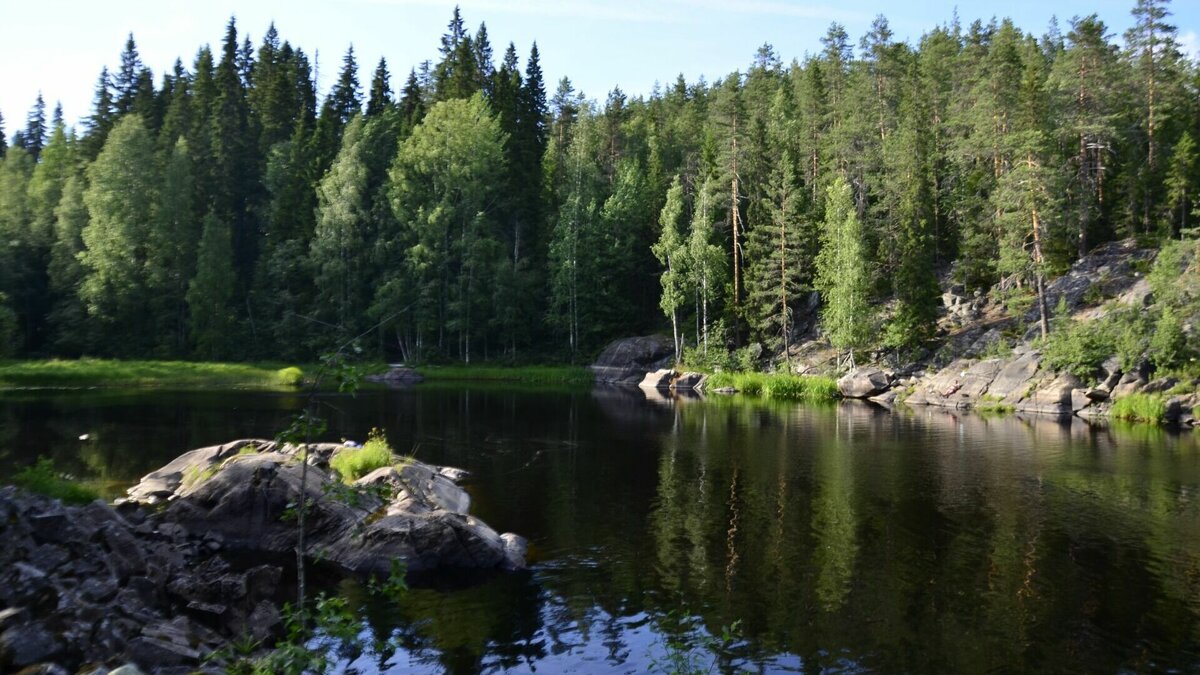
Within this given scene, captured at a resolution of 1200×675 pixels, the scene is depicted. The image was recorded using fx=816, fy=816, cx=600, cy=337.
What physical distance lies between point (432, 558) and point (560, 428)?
24.1 m

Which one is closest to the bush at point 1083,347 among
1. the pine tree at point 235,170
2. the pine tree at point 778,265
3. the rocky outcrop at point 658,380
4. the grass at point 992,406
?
the grass at point 992,406

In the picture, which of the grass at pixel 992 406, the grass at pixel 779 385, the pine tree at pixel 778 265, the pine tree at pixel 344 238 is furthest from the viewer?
the pine tree at pixel 344 238

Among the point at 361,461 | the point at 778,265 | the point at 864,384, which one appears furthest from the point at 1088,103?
the point at 361,461

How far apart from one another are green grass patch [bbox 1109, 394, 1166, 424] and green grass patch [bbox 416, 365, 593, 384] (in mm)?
40840

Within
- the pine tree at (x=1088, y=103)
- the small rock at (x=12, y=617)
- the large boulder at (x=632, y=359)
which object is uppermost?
the pine tree at (x=1088, y=103)

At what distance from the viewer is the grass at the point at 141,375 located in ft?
194

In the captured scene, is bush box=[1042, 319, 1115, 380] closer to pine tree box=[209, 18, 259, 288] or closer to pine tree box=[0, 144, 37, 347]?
pine tree box=[209, 18, 259, 288]

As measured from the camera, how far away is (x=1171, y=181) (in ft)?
215

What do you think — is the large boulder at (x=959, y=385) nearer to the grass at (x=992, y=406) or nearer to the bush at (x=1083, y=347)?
the grass at (x=992, y=406)

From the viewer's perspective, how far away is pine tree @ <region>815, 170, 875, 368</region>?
6550 cm

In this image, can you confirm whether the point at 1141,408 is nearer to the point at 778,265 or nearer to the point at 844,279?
the point at 844,279

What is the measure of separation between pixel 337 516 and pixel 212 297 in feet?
203

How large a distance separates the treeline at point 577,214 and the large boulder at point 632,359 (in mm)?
2483

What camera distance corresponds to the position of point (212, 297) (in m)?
74.5
